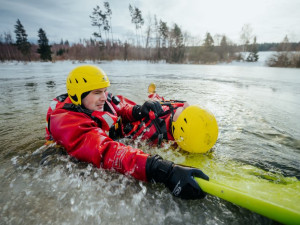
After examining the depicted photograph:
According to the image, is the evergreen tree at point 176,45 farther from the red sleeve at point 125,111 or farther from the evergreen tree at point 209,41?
the red sleeve at point 125,111

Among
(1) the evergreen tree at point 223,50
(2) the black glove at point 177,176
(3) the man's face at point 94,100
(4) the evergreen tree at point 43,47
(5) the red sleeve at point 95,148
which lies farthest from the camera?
(1) the evergreen tree at point 223,50

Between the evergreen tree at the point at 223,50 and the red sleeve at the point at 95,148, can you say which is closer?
the red sleeve at the point at 95,148

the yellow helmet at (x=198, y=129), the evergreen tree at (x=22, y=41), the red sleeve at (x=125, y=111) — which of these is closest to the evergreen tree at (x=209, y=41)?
the evergreen tree at (x=22, y=41)

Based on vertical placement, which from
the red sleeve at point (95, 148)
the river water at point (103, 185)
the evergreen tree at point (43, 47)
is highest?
the evergreen tree at point (43, 47)

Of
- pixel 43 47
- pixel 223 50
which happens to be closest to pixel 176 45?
pixel 223 50

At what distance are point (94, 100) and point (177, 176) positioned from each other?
150 centimetres

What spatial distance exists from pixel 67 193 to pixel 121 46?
4217cm

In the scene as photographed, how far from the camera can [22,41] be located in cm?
3180

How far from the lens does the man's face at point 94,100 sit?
2197 millimetres

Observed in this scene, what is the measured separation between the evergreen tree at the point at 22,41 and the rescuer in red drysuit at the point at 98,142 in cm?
3894

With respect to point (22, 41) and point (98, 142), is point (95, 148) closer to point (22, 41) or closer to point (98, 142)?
point (98, 142)

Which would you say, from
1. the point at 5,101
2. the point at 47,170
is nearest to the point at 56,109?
the point at 47,170

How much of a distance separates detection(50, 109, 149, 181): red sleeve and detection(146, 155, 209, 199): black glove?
0.31 ft

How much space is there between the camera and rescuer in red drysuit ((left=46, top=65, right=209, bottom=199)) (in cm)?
144
